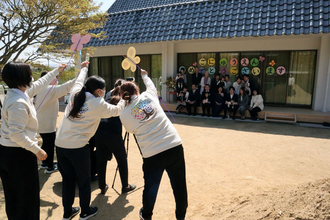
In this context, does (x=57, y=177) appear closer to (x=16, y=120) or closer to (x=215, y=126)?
(x=16, y=120)

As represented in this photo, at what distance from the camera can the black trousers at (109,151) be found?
3235mm


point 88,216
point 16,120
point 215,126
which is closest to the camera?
point 16,120

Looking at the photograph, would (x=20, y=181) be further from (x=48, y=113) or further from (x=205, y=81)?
(x=205, y=81)

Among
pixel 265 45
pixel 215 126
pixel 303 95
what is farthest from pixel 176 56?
pixel 303 95

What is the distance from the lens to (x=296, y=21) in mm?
7824

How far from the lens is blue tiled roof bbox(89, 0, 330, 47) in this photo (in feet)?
25.5

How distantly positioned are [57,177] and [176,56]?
777 centimetres

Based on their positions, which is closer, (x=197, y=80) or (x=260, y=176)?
(x=260, y=176)

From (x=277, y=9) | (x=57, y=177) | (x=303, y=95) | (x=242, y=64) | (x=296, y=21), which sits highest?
(x=277, y=9)

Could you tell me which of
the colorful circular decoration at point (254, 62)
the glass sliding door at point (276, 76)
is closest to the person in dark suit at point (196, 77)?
the colorful circular decoration at point (254, 62)

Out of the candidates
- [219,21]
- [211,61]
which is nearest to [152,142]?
[219,21]

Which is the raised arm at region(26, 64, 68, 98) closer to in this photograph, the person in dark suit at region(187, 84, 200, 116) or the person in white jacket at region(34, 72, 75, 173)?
the person in white jacket at region(34, 72, 75, 173)

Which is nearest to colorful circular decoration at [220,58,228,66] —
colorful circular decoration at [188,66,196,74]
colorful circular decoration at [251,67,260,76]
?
colorful circular decoration at [251,67,260,76]

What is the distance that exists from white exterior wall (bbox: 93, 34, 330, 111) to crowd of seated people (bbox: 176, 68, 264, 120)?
1084 mm
